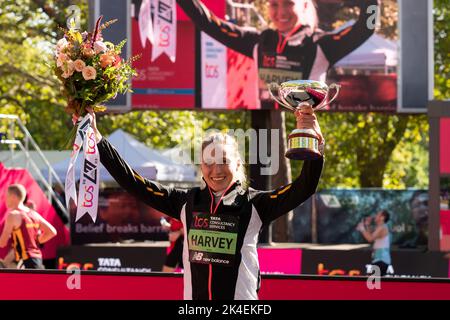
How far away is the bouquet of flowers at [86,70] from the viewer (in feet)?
17.6

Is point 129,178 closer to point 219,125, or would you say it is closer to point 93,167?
point 93,167

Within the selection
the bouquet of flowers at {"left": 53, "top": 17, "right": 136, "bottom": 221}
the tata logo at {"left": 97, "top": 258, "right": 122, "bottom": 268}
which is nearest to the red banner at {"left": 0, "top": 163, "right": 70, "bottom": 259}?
the tata logo at {"left": 97, "top": 258, "right": 122, "bottom": 268}

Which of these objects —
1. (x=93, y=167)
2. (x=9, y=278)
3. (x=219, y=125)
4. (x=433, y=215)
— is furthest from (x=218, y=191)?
(x=219, y=125)

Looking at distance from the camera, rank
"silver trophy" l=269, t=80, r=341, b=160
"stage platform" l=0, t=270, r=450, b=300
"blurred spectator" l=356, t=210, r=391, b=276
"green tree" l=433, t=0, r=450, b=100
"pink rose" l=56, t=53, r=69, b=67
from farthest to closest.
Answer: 1. "green tree" l=433, t=0, r=450, b=100
2. "blurred spectator" l=356, t=210, r=391, b=276
3. "stage platform" l=0, t=270, r=450, b=300
4. "pink rose" l=56, t=53, r=69, b=67
5. "silver trophy" l=269, t=80, r=341, b=160

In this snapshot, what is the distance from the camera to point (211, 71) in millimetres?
16500

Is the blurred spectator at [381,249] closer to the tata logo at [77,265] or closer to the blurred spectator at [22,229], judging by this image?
the tata logo at [77,265]

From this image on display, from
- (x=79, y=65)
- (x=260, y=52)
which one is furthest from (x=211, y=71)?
(x=79, y=65)

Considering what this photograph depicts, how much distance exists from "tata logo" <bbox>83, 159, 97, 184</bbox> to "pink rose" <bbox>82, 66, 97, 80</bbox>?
0.45m

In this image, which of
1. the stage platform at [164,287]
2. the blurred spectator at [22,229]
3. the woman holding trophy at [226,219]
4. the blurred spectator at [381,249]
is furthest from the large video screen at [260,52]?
the woman holding trophy at [226,219]

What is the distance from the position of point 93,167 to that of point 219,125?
2675cm

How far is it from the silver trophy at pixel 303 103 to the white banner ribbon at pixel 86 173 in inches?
40.8

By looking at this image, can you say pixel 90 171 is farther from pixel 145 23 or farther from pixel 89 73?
pixel 145 23

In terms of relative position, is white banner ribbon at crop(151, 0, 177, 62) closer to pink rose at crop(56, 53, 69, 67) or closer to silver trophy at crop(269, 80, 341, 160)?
pink rose at crop(56, 53, 69, 67)

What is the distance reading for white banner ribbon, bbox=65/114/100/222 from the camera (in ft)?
17.4
